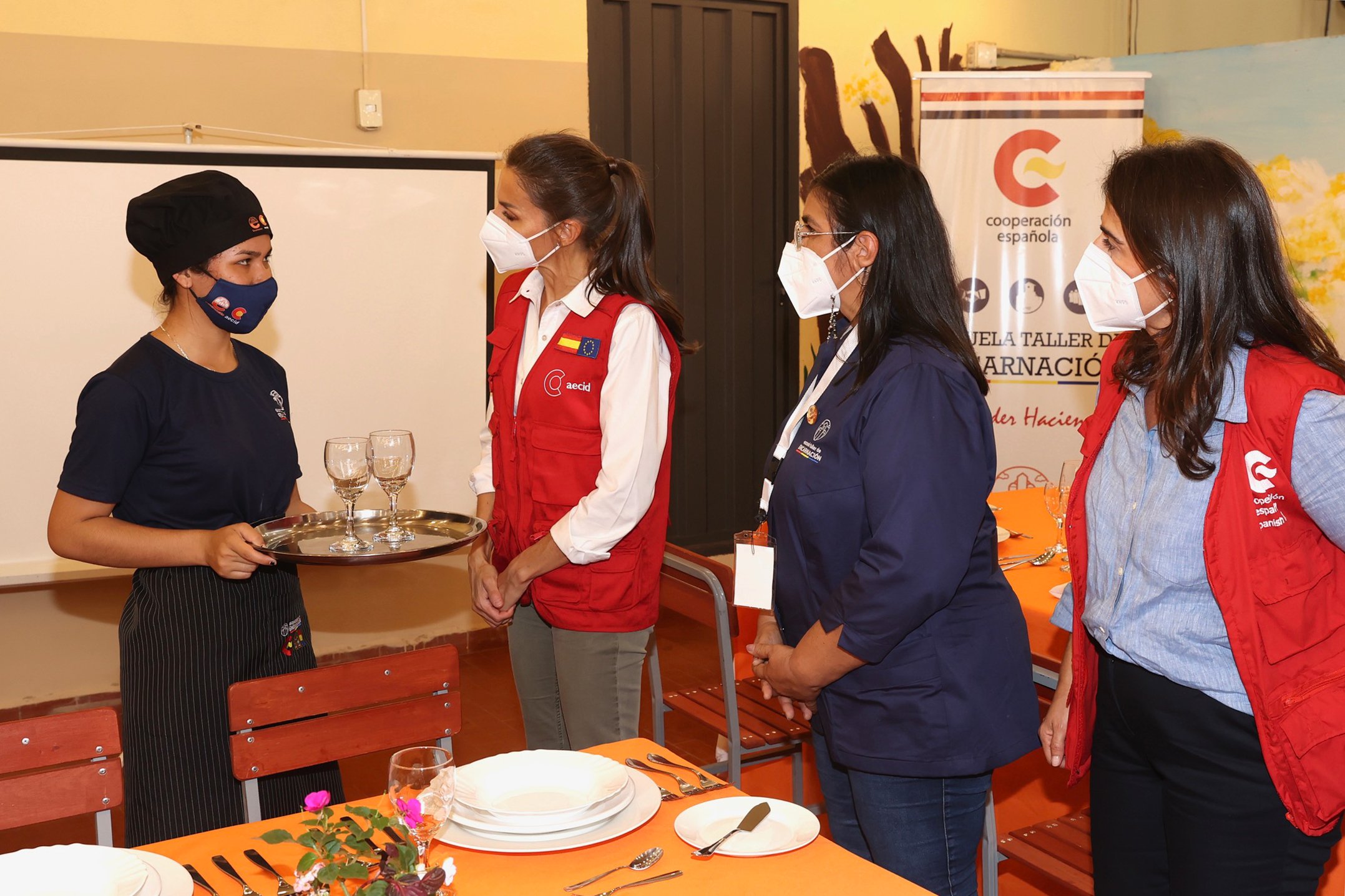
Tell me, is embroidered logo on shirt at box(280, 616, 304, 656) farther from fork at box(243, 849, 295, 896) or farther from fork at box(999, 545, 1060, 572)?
fork at box(999, 545, 1060, 572)

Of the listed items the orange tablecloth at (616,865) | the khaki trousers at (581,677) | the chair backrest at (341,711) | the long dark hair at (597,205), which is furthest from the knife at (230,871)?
the long dark hair at (597,205)

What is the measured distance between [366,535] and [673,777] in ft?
3.00

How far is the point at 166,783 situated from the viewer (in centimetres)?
217

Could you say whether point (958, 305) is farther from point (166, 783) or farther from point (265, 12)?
point (265, 12)

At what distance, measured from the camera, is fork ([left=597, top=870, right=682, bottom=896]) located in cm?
133

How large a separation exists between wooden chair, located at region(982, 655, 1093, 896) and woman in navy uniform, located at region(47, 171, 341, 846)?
1.28m

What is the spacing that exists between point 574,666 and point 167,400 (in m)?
0.90

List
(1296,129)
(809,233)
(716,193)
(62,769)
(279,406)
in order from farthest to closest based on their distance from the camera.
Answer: (716,193)
(1296,129)
(279,406)
(809,233)
(62,769)

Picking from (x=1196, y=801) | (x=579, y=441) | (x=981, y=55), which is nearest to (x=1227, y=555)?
(x=1196, y=801)

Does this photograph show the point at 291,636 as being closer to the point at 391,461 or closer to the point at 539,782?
the point at 391,461

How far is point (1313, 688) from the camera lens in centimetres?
154

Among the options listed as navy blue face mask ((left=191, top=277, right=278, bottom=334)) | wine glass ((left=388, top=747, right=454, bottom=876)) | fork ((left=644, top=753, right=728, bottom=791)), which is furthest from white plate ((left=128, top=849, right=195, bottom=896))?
navy blue face mask ((left=191, top=277, right=278, bottom=334))

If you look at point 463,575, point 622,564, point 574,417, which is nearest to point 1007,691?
point 622,564

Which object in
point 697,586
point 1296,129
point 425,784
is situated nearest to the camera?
point 425,784
